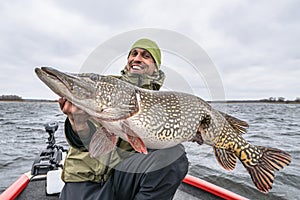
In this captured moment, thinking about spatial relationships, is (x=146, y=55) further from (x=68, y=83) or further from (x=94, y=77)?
(x=68, y=83)

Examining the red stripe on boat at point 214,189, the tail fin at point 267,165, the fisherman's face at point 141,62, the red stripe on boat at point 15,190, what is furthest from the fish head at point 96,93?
the red stripe on boat at point 214,189

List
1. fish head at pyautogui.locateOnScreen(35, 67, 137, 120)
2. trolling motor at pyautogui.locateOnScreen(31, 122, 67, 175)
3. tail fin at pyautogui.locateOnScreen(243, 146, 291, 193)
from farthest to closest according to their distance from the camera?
trolling motor at pyautogui.locateOnScreen(31, 122, 67, 175), tail fin at pyautogui.locateOnScreen(243, 146, 291, 193), fish head at pyautogui.locateOnScreen(35, 67, 137, 120)

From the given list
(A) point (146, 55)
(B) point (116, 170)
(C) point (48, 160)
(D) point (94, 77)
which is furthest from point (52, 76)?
(C) point (48, 160)

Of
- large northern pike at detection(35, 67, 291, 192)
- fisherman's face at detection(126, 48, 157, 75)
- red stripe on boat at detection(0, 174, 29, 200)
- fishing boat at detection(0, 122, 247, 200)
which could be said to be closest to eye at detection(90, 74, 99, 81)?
large northern pike at detection(35, 67, 291, 192)

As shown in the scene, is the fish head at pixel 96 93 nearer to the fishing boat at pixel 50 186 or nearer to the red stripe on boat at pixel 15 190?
the fishing boat at pixel 50 186

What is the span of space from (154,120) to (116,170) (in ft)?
2.09

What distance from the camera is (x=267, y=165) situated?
2.47 meters

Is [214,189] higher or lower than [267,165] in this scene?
lower

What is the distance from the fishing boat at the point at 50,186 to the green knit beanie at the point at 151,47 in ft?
6.25

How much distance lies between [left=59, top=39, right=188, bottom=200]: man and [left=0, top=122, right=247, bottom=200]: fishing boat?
926 mm

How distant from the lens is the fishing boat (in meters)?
3.28

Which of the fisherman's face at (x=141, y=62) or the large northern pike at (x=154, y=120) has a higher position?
the fisherman's face at (x=141, y=62)

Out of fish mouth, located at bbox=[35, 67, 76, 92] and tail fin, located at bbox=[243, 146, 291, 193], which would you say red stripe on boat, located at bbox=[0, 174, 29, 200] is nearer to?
fish mouth, located at bbox=[35, 67, 76, 92]

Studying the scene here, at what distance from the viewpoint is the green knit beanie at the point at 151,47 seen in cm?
316
